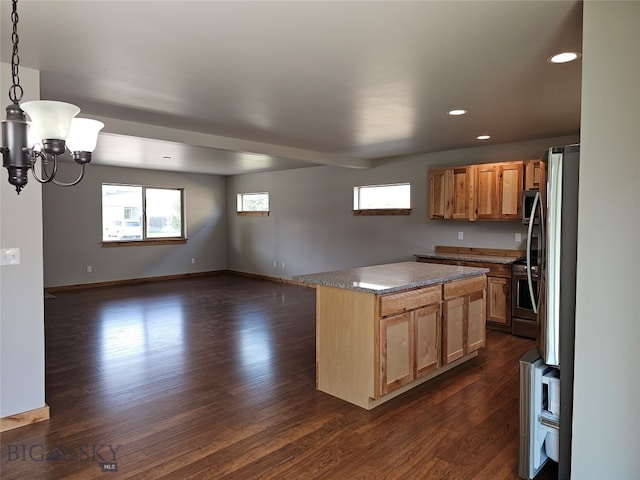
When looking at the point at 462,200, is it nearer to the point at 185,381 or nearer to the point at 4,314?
the point at 185,381

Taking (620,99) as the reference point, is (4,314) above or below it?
below

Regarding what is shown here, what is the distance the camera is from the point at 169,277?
30.7 ft

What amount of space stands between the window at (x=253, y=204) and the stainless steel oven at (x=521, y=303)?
5.60 metres

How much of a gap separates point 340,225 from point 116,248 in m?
4.49

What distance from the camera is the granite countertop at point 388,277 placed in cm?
308

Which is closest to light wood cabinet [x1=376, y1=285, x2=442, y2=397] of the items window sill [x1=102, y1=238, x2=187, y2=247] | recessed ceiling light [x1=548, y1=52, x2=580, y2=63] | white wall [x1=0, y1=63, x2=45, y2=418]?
recessed ceiling light [x1=548, y1=52, x2=580, y2=63]

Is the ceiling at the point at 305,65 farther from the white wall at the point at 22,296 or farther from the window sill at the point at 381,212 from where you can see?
the window sill at the point at 381,212

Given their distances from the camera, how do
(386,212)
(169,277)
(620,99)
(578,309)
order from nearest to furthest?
1. (620,99)
2. (578,309)
3. (386,212)
4. (169,277)

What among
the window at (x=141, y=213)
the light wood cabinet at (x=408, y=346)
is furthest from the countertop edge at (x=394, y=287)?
the window at (x=141, y=213)

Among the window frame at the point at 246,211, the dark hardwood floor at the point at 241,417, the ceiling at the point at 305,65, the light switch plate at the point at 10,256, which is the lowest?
the dark hardwood floor at the point at 241,417

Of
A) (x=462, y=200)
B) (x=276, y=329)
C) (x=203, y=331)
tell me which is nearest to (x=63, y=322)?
(x=203, y=331)

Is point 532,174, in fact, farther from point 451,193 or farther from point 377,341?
point 377,341

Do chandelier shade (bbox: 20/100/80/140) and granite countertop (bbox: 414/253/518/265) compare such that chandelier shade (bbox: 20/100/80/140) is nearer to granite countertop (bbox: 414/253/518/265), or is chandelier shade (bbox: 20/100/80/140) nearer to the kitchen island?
the kitchen island

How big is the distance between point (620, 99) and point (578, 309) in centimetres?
89
